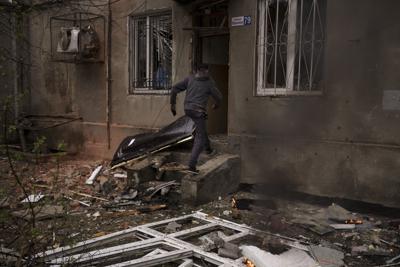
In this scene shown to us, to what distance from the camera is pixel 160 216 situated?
20.7 ft

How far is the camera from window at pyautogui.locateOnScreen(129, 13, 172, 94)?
9.33m

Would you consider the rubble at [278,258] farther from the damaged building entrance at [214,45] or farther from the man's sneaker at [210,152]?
the damaged building entrance at [214,45]

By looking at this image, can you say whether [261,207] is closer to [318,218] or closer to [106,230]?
[318,218]

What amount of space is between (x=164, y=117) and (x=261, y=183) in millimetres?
2867

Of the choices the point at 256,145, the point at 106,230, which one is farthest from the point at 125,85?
the point at 106,230

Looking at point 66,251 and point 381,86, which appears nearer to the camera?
point 66,251

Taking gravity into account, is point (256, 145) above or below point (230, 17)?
below

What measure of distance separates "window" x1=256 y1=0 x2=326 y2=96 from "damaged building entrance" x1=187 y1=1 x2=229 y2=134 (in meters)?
1.01

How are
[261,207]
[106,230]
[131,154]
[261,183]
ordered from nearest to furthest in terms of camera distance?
[106,230]
[261,207]
[261,183]
[131,154]

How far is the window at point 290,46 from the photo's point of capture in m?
6.70

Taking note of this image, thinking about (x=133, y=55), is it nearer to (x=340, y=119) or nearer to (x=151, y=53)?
(x=151, y=53)

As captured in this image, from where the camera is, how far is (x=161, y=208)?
6.64 metres

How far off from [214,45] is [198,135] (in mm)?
2804

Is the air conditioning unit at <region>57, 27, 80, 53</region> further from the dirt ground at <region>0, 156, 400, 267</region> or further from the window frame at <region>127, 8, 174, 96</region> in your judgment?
the dirt ground at <region>0, 156, 400, 267</region>
